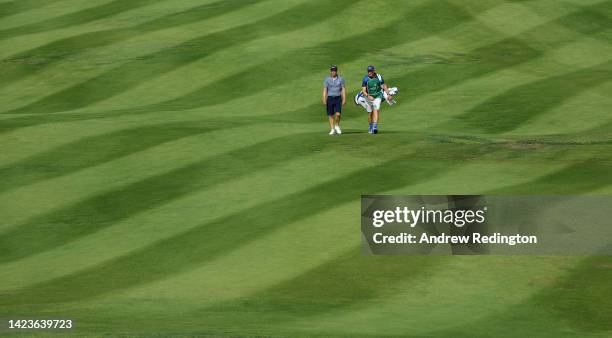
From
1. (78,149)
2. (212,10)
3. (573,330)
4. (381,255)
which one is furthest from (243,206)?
(212,10)

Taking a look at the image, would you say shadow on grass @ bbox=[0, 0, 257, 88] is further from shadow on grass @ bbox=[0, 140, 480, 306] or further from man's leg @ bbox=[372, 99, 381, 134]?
shadow on grass @ bbox=[0, 140, 480, 306]

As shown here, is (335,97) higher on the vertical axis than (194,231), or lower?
higher

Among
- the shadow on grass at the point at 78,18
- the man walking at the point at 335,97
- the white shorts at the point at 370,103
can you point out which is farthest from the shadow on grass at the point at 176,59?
the white shorts at the point at 370,103

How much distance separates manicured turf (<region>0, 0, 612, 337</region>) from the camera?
2103 centimetres

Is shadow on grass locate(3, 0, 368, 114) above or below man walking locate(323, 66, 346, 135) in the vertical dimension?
above

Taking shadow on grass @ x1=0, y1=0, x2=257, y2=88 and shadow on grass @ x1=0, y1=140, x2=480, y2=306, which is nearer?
shadow on grass @ x1=0, y1=140, x2=480, y2=306

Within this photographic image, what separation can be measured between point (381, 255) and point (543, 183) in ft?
17.0

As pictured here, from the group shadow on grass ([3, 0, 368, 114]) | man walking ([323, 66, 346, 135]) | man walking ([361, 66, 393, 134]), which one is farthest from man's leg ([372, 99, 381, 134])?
shadow on grass ([3, 0, 368, 114])

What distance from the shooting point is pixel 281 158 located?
29.0 meters

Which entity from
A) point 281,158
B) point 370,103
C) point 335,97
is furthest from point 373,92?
point 281,158

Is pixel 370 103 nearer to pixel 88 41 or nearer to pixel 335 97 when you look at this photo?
pixel 335 97

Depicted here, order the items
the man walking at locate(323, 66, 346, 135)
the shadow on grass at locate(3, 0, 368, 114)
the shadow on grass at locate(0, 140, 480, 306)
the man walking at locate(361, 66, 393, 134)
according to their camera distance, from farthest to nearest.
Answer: the shadow on grass at locate(3, 0, 368, 114) → the man walking at locate(361, 66, 393, 134) → the man walking at locate(323, 66, 346, 135) → the shadow on grass at locate(0, 140, 480, 306)

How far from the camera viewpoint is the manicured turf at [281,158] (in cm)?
2103

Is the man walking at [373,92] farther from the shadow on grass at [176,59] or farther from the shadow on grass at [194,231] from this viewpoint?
the shadow on grass at [176,59]
